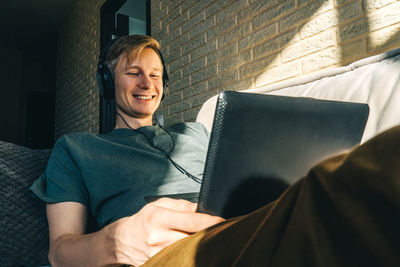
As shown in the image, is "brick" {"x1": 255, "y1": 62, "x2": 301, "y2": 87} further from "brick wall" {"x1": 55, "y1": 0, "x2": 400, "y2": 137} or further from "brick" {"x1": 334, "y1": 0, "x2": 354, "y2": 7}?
"brick" {"x1": 334, "y1": 0, "x2": 354, "y2": 7}

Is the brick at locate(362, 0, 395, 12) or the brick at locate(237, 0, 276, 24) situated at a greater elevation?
the brick at locate(237, 0, 276, 24)

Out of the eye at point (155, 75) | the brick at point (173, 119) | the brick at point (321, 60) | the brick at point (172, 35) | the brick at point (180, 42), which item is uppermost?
the brick at point (172, 35)

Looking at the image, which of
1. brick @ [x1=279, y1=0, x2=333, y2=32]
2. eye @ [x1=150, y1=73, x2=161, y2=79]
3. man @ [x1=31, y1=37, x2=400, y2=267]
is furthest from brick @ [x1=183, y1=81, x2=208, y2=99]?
man @ [x1=31, y1=37, x2=400, y2=267]

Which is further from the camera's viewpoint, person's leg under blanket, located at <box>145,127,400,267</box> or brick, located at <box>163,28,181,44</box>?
brick, located at <box>163,28,181,44</box>

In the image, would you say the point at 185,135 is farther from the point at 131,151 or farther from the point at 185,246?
the point at 185,246

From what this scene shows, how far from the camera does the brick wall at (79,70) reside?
148 inches

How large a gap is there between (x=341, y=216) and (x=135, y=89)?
128 cm

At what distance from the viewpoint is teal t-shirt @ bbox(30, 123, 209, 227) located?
0.89m

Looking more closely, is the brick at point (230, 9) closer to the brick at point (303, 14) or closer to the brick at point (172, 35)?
the brick at point (303, 14)

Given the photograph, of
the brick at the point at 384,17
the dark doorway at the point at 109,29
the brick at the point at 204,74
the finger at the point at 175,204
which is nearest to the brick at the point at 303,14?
the brick at the point at 384,17

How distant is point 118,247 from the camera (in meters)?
0.56

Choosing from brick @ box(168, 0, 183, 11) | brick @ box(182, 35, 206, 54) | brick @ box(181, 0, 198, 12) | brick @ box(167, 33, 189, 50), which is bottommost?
brick @ box(182, 35, 206, 54)

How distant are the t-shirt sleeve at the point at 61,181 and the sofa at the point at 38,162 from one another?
6cm

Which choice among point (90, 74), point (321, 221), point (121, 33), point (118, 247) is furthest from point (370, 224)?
point (90, 74)
